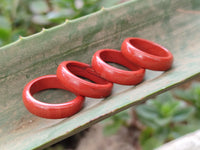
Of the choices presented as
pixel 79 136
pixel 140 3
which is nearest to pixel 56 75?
pixel 140 3

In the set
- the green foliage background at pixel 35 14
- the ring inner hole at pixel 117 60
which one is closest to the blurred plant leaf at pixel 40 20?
the green foliage background at pixel 35 14

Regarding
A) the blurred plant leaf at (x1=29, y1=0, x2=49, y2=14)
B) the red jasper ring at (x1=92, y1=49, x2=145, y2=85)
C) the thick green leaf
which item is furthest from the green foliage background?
the red jasper ring at (x1=92, y1=49, x2=145, y2=85)

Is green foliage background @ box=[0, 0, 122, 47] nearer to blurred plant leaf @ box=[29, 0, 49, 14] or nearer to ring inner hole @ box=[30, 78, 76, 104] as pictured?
blurred plant leaf @ box=[29, 0, 49, 14]

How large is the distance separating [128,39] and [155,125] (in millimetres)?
408

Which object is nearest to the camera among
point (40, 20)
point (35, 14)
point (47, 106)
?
point (47, 106)

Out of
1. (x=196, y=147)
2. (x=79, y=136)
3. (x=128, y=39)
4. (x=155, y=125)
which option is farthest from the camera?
(x=79, y=136)

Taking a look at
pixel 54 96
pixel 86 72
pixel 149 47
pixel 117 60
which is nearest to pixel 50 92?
pixel 54 96

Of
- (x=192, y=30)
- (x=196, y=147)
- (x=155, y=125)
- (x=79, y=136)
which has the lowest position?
(x=79, y=136)

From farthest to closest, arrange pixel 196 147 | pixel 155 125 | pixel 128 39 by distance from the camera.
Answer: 1. pixel 155 125
2. pixel 128 39
3. pixel 196 147

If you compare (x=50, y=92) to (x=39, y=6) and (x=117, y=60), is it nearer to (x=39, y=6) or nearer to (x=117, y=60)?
(x=117, y=60)

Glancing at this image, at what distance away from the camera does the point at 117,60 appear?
0.85m

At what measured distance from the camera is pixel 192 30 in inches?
34.0

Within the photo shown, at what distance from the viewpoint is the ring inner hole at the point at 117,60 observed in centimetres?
81

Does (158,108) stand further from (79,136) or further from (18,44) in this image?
(18,44)
